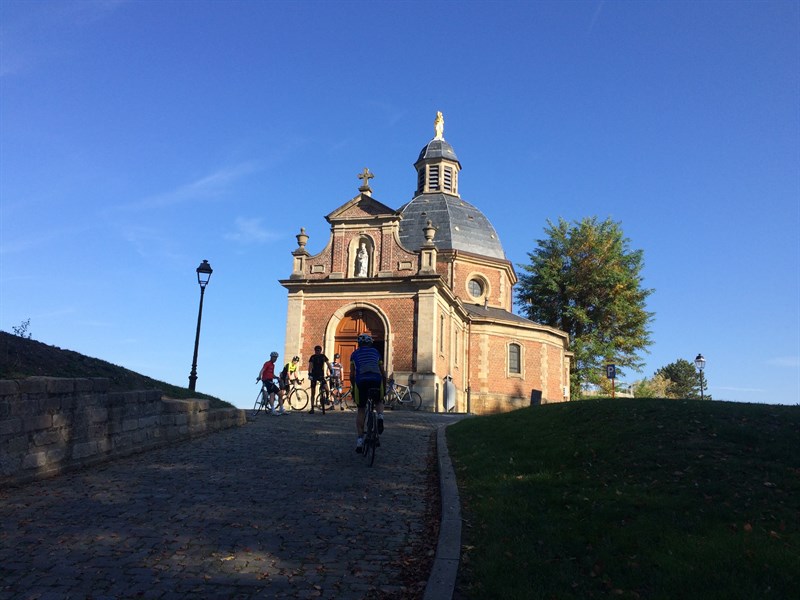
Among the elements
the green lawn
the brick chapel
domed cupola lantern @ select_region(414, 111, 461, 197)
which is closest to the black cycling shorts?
the green lawn

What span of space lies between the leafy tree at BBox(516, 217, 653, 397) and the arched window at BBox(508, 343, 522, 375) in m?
6.51

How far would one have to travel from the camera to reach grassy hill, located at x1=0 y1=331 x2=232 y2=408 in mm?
10680

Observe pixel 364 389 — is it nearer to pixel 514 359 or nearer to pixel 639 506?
pixel 639 506

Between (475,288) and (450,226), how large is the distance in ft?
14.1

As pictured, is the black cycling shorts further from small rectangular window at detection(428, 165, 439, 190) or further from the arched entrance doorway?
small rectangular window at detection(428, 165, 439, 190)

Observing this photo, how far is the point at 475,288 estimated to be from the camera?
40094mm

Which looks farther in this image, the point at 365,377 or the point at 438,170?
the point at 438,170

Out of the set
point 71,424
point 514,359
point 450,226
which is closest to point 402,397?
point 514,359

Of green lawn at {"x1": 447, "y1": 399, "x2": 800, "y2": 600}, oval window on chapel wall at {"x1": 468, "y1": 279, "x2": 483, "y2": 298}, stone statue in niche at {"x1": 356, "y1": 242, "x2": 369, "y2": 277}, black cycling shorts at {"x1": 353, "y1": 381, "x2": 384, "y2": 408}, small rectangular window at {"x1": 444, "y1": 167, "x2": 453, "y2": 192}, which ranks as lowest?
green lawn at {"x1": 447, "y1": 399, "x2": 800, "y2": 600}

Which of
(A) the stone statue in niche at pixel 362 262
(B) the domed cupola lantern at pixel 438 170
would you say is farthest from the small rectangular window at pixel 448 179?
(A) the stone statue in niche at pixel 362 262

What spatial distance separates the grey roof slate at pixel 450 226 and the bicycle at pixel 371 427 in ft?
95.9

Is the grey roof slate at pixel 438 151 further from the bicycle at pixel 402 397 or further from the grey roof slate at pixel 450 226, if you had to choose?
the bicycle at pixel 402 397

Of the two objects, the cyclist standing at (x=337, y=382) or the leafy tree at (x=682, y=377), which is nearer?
the cyclist standing at (x=337, y=382)

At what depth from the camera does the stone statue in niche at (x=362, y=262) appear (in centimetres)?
2883
